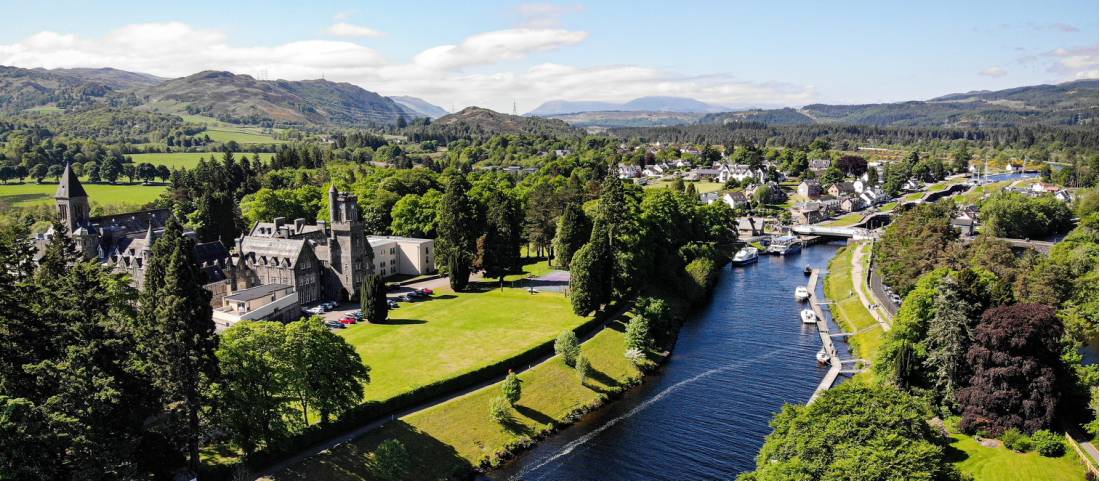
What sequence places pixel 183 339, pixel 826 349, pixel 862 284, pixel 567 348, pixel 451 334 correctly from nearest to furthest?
pixel 183 339, pixel 567 348, pixel 451 334, pixel 826 349, pixel 862 284

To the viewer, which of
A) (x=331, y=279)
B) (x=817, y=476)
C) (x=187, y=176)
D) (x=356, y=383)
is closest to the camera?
(x=817, y=476)

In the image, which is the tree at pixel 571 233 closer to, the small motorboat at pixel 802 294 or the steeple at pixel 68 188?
the small motorboat at pixel 802 294

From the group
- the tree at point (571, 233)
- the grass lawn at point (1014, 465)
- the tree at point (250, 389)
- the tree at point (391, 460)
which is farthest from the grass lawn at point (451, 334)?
the grass lawn at point (1014, 465)

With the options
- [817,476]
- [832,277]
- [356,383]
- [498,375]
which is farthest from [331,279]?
[832,277]

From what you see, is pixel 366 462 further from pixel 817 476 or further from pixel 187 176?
pixel 187 176

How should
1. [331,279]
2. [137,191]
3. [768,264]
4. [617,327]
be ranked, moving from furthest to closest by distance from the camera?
[137,191] → [768,264] → [331,279] → [617,327]

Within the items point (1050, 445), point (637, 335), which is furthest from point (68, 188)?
point (1050, 445)

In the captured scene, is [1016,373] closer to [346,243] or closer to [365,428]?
[365,428]
